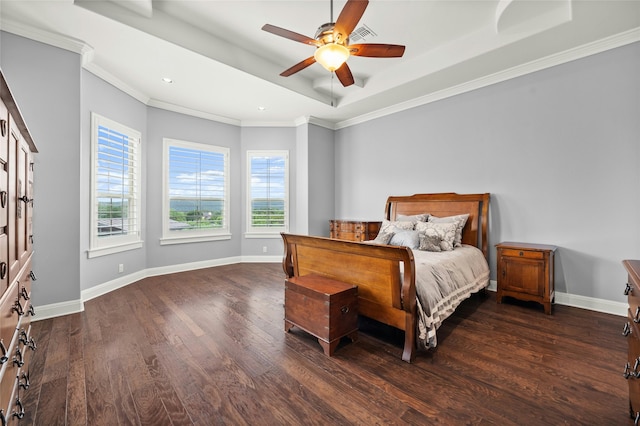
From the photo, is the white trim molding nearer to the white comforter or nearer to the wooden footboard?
the white comforter

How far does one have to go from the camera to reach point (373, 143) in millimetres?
5449

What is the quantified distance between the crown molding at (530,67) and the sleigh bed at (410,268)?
1587mm

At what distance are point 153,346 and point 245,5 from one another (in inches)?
135

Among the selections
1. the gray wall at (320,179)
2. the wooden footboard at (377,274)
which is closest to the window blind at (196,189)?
the gray wall at (320,179)

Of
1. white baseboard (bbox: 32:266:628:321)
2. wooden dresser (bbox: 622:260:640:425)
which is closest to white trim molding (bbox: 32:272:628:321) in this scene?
white baseboard (bbox: 32:266:628:321)

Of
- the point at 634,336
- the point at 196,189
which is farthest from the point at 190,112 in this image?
the point at 634,336

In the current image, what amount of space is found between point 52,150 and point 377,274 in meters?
3.60

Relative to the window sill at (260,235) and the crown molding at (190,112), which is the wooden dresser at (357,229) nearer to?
the window sill at (260,235)

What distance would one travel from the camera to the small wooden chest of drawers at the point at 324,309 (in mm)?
2271

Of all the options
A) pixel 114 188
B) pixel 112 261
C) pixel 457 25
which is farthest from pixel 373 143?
pixel 112 261

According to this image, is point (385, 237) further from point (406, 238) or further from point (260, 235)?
point (260, 235)

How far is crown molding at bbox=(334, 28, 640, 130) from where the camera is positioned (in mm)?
3045

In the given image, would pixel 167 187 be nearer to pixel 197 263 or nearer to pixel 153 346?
pixel 197 263

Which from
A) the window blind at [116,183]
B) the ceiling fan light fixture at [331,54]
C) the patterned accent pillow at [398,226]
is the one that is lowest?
the patterned accent pillow at [398,226]
